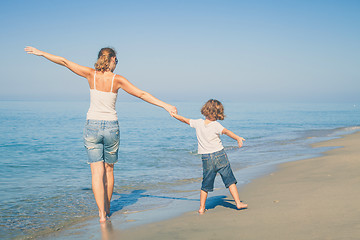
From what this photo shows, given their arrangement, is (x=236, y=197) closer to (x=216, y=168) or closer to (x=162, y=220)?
(x=216, y=168)

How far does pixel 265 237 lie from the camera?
297 cm

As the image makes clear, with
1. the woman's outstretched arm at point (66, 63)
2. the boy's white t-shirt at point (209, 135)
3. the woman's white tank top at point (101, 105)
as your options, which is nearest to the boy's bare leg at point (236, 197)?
the boy's white t-shirt at point (209, 135)

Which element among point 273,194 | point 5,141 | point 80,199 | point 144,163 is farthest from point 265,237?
point 5,141

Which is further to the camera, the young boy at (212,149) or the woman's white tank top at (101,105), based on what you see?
the young boy at (212,149)

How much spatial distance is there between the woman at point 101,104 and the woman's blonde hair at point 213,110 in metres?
0.71

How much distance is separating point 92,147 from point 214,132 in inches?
64.6

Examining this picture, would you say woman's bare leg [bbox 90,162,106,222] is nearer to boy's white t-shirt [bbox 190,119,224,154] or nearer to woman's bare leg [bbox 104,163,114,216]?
woman's bare leg [bbox 104,163,114,216]

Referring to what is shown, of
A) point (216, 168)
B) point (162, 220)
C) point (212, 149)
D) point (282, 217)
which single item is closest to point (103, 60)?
point (212, 149)

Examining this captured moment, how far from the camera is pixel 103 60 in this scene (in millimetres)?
3922

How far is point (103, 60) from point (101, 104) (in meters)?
0.56

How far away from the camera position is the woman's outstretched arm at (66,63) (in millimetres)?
3922

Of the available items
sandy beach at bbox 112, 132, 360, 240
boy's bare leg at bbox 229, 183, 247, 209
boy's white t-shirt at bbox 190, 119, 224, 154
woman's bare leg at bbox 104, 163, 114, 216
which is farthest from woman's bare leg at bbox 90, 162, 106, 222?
boy's bare leg at bbox 229, 183, 247, 209

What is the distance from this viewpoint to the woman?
390 cm

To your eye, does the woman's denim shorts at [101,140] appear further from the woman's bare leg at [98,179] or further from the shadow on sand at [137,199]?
the shadow on sand at [137,199]
